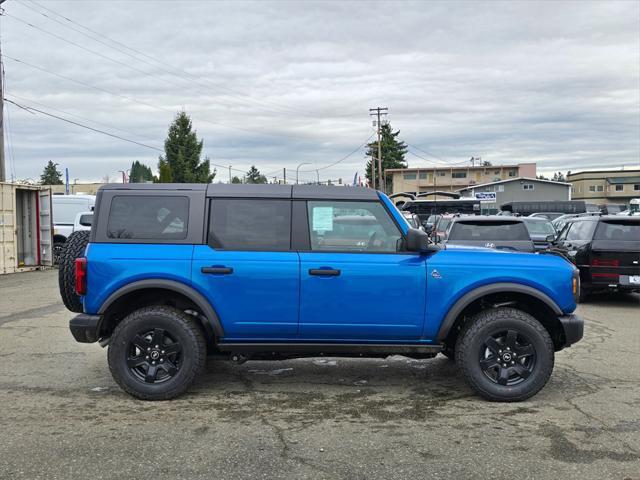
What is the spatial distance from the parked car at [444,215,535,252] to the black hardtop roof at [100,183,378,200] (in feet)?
19.4

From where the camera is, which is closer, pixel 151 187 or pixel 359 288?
pixel 359 288

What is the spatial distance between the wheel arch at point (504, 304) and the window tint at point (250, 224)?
156cm

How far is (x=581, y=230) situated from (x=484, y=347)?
7324 millimetres

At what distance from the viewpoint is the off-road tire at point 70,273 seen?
538 centimetres

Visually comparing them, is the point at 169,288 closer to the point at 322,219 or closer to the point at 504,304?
the point at 322,219

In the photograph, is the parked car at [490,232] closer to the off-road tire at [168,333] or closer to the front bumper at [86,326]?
the off-road tire at [168,333]

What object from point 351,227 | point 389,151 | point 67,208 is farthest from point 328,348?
point 389,151

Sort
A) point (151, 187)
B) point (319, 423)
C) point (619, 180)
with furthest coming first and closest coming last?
point (619, 180) → point (151, 187) → point (319, 423)

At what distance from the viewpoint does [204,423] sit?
15.2 feet

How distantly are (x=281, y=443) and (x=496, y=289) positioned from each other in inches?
87.9

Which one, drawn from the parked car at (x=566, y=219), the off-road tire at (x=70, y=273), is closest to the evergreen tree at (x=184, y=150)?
the parked car at (x=566, y=219)

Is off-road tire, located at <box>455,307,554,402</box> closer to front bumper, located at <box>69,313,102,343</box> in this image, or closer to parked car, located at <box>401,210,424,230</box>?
parked car, located at <box>401,210,424,230</box>

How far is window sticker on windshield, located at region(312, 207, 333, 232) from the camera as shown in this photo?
524cm

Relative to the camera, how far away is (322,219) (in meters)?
5.26
